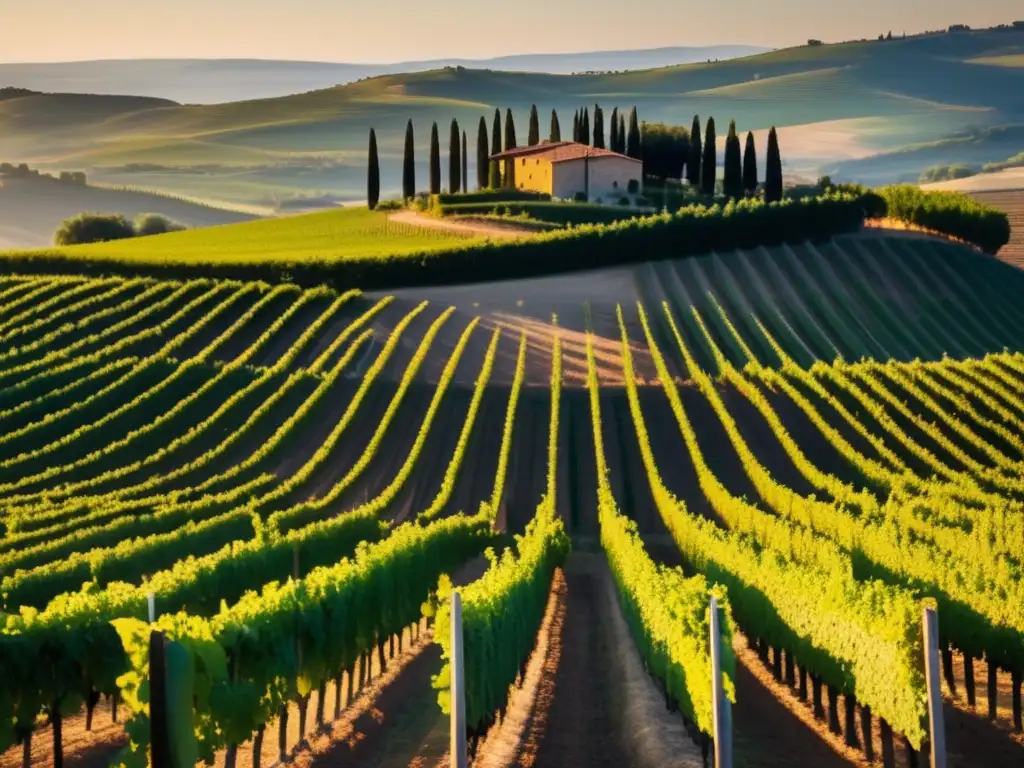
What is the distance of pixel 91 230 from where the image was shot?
12469cm

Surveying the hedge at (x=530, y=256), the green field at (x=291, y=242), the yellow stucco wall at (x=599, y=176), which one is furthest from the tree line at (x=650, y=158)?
the hedge at (x=530, y=256)

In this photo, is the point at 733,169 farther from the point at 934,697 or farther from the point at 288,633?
the point at 934,697

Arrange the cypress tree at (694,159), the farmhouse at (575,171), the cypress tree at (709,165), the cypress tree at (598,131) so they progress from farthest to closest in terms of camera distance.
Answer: the cypress tree at (598,131), the cypress tree at (694,159), the cypress tree at (709,165), the farmhouse at (575,171)

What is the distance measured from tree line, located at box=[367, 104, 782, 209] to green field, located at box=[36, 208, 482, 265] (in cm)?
500

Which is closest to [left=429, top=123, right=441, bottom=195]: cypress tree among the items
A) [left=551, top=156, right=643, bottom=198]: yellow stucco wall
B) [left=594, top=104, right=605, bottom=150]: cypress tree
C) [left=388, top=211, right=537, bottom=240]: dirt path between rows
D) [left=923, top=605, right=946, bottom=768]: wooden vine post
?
[left=388, top=211, right=537, bottom=240]: dirt path between rows

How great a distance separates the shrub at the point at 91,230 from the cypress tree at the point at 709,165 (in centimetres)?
5060

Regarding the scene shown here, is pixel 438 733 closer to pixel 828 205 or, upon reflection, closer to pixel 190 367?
pixel 190 367

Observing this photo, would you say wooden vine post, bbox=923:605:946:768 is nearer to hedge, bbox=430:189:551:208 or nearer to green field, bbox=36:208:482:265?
green field, bbox=36:208:482:265

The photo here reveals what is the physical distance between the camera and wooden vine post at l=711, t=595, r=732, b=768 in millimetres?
18078

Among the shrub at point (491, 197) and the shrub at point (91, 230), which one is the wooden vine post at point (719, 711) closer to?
the shrub at point (491, 197)

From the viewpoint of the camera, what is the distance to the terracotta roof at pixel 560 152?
9494cm

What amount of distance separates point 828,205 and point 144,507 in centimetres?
5011

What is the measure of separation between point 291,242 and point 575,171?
18341 millimetres

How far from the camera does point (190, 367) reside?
6081 cm
